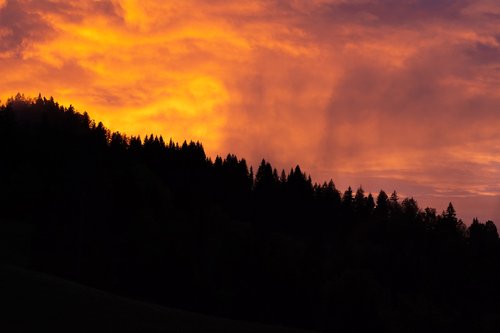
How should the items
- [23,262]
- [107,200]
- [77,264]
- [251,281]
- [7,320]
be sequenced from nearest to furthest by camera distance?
[7,320] → [23,262] → [77,264] → [251,281] → [107,200]

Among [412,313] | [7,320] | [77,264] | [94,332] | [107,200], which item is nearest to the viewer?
[7,320]

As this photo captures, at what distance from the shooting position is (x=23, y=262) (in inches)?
3337

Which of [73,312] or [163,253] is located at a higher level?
[163,253]

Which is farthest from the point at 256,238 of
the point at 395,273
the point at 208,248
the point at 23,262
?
the point at 395,273

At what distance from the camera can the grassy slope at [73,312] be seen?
4162 cm

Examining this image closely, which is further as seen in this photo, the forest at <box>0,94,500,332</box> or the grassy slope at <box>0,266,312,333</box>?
the forest at <box>0,94,500,332</box>

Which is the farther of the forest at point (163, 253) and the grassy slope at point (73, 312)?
the forest at point (163, 253)

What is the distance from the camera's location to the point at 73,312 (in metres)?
45.2

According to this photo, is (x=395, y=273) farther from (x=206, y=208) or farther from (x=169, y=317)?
(x=169, y=317)

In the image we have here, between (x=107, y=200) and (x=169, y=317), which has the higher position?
(x=107, y=200)

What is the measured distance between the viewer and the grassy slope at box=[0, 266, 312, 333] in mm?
41625

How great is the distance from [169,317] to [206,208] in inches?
2895

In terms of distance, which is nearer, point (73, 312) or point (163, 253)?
point (73, 312)

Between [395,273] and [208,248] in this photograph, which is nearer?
[208,248]
